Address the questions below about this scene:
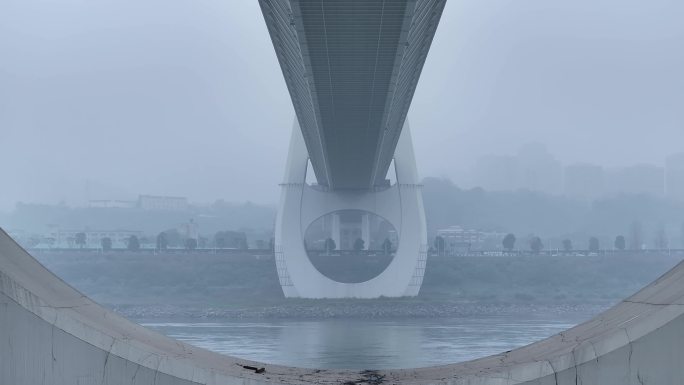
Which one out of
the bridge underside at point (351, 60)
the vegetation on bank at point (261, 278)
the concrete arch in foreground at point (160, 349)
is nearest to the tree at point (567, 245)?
the vegetation on bank at point (261, 278)

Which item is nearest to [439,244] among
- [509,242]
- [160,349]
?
[509,242]

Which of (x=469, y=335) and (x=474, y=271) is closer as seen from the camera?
(x=469, y=335)

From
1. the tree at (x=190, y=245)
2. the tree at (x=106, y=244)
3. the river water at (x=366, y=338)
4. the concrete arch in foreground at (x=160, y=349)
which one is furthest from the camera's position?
the tree at (x=190, y=245)

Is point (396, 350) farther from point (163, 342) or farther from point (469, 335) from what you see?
point (163, 342)

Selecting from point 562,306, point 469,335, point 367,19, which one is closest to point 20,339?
point 367,19

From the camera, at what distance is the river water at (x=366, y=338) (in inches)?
746

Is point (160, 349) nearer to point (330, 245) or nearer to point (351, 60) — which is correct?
point (351, 60)

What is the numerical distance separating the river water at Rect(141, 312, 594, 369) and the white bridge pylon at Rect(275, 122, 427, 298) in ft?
8.95

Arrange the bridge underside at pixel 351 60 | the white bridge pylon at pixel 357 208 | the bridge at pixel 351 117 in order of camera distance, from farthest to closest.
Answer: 1. the white bridge pylon at pixel 357 208
2. the bridge at pixel 351 117
3. the bridge underside at pixel 351 60

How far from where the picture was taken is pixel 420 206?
36750 mm

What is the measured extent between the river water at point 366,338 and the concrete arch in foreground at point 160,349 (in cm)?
Answer: 1179

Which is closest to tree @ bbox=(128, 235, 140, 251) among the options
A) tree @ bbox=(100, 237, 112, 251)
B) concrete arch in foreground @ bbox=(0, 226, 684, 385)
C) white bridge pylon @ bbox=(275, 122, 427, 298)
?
tree @ bbox=(100, 237, 112, 251)

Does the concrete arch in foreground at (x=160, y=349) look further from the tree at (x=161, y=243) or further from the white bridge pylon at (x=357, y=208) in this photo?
the tree at (x=161, y=243)

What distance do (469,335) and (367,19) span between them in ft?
49.6
